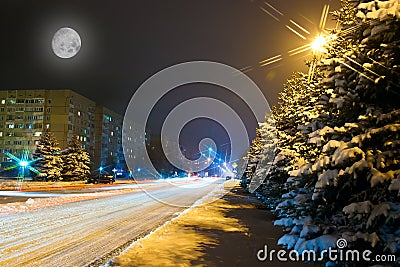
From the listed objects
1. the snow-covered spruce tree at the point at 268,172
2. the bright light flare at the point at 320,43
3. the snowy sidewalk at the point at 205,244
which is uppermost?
the bright light flare at the point at 320,43

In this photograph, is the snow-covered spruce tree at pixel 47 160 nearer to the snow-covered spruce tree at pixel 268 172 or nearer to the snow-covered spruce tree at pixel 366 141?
the snow-covered spruce tree at pixel 268 172

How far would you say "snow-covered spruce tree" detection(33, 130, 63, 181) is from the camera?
48.2 metres

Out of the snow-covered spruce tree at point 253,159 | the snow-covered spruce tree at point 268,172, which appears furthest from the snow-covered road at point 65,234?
the snow-covered spruce tree at point 253,159

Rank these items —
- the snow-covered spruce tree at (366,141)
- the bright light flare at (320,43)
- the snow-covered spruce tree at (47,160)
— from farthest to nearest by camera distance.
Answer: the snow-covered spruce tree at (47,160), the bright light flare at (320,43), the snow-covered spruce tree at (366,141)

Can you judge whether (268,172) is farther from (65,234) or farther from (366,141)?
(366,141)

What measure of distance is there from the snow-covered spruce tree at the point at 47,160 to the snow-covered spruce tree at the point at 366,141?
4750 cm

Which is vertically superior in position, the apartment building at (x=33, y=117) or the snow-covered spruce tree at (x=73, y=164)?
the apartment building at (x=33, y=117)

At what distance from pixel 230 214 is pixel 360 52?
472 inches

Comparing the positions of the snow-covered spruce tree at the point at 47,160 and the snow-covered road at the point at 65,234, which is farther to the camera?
the snow-covered spruce tree at the point at 47,160

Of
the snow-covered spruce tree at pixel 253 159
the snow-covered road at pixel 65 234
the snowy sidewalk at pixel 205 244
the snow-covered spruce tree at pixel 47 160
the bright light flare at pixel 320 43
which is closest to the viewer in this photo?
the bright light flare at pixel 320 43

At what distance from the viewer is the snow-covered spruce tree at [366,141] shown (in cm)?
515

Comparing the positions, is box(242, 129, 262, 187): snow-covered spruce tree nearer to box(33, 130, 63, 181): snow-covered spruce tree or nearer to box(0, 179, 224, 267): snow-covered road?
box(0, 179, 224, 267): snow-covered road

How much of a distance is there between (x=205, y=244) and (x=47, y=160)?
4425 centimetres

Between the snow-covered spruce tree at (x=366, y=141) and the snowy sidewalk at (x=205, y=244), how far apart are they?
2254mm
